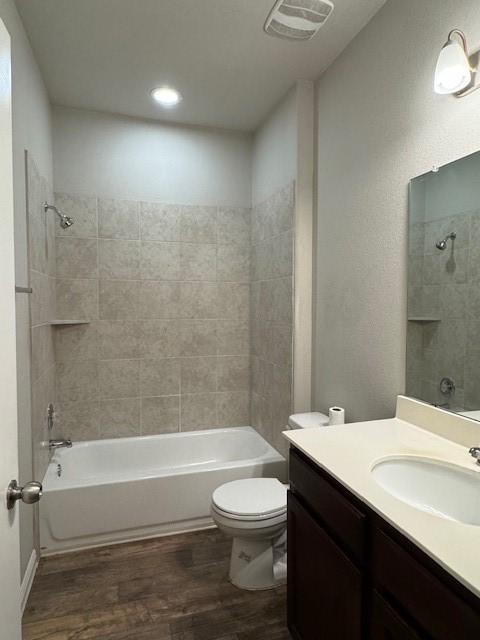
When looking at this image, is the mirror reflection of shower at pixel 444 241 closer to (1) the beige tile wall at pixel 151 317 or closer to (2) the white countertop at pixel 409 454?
(2) the white countertop at pixel 409 454

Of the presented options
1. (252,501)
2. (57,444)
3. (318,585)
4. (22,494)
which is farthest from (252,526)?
(57,444)

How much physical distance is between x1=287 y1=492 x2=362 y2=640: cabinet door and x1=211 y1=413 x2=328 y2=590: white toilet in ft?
1.11

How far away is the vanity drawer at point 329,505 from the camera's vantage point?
998 millimetres

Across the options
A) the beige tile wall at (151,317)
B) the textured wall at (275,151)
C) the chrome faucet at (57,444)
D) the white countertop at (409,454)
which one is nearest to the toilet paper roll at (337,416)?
the white countertop at (409,454)

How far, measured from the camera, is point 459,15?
130 cm

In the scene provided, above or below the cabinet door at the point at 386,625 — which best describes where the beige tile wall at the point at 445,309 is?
above

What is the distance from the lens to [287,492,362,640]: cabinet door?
103 centimetres

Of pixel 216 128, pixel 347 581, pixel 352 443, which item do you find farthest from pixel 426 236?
pixel 216 128

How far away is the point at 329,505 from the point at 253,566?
0.97 metres

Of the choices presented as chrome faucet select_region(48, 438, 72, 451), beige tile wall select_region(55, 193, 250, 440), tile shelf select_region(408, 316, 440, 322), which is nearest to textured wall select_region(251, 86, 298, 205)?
beige tile wall select_region(55, 193, 250, 440)

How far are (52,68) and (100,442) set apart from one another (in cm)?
247

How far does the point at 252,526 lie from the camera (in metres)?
1.72

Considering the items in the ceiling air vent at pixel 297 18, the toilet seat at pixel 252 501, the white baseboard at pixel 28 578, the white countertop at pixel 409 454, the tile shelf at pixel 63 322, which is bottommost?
the white baseboard at pixel 28 578

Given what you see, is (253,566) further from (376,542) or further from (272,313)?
(272,313)
